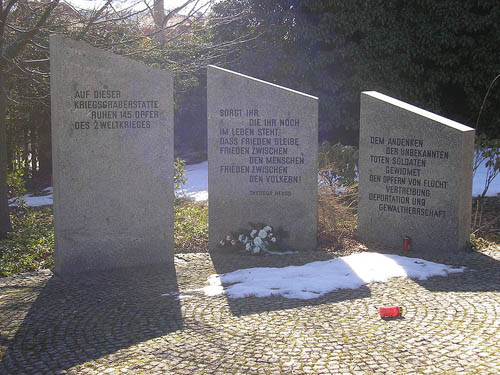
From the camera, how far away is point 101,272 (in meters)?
6.27

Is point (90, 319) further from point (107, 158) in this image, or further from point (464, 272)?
point (464, 272)

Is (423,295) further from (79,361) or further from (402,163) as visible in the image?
(79,361)

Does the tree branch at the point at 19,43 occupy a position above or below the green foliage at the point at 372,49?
below

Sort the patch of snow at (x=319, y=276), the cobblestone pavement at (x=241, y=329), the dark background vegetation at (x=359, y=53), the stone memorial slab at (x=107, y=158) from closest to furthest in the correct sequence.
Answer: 1. the cobblestone pavement at (x=241, y=329)
2. the patch of snow at (x=319, y=276)
3. the stone memorial slab at (x=107, y=158)
4. the dark background vegetation at (x=359, y=53)

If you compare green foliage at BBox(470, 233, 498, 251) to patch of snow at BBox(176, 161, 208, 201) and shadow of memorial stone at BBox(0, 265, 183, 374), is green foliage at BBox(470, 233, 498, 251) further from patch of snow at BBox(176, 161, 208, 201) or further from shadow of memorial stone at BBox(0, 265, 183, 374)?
patch of snow at BBox(176, 161, 208, 201)

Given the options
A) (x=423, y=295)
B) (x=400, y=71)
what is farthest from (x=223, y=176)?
(x=400, y=71)

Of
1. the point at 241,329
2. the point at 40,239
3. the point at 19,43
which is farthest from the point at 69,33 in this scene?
the point at 241,329

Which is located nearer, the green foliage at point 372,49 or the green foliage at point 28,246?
the green foliage at point 28,246

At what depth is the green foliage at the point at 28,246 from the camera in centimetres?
669

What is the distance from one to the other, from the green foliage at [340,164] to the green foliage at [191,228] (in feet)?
6.64

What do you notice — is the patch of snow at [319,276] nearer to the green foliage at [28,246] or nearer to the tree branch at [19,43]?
the green foliage at [28,246]

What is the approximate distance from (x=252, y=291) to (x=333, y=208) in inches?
Result: 104

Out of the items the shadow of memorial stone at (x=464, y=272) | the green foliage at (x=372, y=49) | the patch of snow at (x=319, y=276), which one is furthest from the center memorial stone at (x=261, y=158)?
the green foliage at (x=372, y=49)

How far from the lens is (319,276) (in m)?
5.80
